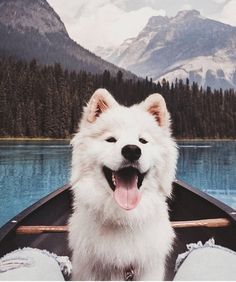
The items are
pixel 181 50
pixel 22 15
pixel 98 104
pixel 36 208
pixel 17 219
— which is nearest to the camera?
pixel 98 104

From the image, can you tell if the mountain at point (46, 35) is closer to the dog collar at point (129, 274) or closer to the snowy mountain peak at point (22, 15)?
the snowy mountain peak at point (22, 15)

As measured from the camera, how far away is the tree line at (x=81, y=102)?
2199 millimetres

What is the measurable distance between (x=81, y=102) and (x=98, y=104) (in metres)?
1.07

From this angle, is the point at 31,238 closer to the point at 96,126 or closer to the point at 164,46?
the point at 96,126

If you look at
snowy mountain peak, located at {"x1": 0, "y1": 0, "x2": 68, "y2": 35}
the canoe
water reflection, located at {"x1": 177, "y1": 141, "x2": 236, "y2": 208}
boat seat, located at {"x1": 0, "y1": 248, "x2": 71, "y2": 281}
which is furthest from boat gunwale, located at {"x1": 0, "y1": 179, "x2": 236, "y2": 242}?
water reflection, located at {"x1": 177, "y1": 141, "x2": 236, "y2": 208}

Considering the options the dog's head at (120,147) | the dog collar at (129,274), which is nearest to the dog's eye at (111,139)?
the dog's head at (120,147)

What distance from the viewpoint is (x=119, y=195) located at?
0.96m

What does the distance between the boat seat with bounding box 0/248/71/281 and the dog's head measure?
245 mm

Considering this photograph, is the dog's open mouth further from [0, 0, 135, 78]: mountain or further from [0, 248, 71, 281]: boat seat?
[0, 0, 135, 78]: mountain

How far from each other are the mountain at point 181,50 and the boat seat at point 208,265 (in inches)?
56.1

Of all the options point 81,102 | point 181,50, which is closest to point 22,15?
point 181,50

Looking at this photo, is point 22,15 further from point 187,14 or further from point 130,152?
point 130,152

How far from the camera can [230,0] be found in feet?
6.32

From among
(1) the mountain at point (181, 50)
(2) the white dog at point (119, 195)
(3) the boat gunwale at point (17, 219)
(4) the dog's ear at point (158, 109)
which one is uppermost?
(1) the mountain at point (181, 50)
